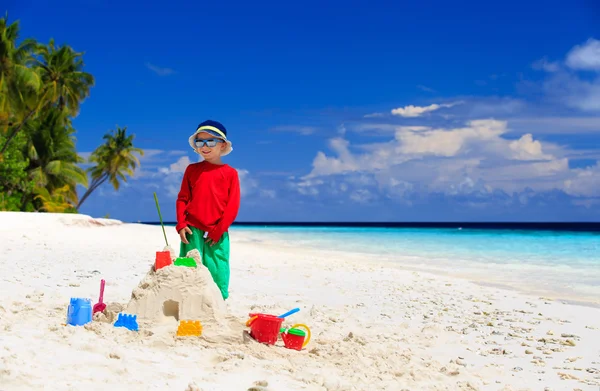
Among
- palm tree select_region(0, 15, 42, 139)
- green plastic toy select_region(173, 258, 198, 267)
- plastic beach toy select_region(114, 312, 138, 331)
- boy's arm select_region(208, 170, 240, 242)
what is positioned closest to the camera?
plastic beach toy select_region(114, 312, 138, 331)

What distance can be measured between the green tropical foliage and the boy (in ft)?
68.5

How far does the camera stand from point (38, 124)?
3062 centimetres

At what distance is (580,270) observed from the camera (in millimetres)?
13875

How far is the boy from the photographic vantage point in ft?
17.0

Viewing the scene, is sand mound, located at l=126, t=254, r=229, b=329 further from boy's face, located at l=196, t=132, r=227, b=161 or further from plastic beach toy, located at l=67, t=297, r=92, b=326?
boy's face, located at l=196, t=132, r=227, b=161

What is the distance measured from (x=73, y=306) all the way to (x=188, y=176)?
159 centimetres

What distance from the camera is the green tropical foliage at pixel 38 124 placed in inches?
971

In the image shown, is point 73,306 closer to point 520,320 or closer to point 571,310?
point 520,320

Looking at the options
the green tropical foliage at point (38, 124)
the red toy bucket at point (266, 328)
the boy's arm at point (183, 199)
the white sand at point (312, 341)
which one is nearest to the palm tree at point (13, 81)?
the green tropical foliage at point (38, 124)

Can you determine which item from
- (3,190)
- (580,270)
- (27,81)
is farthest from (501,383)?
(3,190)

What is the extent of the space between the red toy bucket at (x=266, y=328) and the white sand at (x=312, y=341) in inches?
6.1

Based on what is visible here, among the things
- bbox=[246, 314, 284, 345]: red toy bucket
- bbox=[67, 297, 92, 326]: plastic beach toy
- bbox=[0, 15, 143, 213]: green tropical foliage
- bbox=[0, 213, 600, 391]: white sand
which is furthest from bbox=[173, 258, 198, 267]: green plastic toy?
bbox=[0, 15, 143, 213]: green tropical foliage

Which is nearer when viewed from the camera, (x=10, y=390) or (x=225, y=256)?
(x=10, y=390)

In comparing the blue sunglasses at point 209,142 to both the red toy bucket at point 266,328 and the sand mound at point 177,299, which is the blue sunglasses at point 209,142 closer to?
the sand mound at point 177,299
